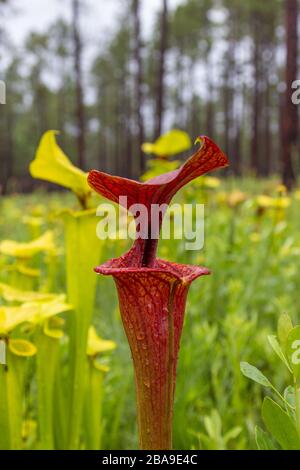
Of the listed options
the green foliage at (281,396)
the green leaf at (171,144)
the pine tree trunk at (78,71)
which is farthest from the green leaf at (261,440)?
the pine tree trunk at (78,71)

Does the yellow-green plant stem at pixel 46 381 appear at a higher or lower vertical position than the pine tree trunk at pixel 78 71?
lower

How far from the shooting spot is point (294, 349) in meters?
0.41

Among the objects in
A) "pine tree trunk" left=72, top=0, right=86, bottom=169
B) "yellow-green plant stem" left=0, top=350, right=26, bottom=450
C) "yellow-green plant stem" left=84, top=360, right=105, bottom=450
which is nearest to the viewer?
"yellow-green plant stem" left=0, top=350, right=26, bottom=450

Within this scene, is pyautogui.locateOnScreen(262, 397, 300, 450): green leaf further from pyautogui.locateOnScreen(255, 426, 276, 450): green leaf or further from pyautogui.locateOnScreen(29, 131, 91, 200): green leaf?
pyautogui.locateOnScreen(29, 131, 91, 200): green leaf

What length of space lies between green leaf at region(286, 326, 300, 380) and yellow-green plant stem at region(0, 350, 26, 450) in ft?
1.21

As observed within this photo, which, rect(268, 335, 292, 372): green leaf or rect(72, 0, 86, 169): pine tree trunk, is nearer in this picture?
rect(268, 335, 292, 372): green leaf

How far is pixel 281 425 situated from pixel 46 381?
1.30 feet

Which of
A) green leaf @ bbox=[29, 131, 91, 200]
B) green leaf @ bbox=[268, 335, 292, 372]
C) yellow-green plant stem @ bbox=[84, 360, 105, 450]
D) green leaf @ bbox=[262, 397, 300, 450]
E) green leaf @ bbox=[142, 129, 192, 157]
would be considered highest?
green leaf @ bbox=[142, 129, 192, 157]

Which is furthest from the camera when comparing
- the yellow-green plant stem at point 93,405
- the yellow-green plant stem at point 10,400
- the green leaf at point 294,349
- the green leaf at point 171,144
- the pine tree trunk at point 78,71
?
the pine tree trunk at point 78,71

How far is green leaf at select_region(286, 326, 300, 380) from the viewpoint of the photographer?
15.8 inches

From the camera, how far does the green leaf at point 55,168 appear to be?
70cm

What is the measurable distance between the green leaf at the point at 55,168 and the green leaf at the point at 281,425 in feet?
1.36

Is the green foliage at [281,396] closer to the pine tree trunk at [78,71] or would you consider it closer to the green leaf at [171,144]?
the green leaf at [171,144]

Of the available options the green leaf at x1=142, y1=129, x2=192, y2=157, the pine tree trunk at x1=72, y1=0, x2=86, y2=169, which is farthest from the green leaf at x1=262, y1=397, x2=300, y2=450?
the pine tree trunk at x1=72, y1=0, x2=86, y2=169
